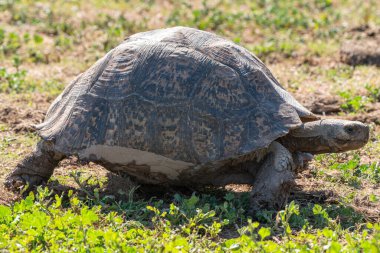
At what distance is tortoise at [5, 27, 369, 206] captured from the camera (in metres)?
5.89

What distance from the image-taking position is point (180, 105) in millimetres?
5906

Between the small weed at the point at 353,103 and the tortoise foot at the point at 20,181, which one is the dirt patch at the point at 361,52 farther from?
the tortoise foot at the point at 20,181

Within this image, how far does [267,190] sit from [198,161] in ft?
1.89

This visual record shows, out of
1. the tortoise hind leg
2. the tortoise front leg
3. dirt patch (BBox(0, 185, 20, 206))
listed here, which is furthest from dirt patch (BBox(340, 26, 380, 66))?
dirt patch (BBox(0, 185, 20, 206))

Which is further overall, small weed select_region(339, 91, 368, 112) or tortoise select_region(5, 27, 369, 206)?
small weed select_region(339, 91, 368, 112)

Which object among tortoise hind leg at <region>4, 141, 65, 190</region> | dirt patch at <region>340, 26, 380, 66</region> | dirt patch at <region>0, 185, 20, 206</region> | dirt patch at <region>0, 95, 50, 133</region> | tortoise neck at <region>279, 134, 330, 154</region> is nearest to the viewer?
dirt patch at <region>0, 185, 20, 206</region>

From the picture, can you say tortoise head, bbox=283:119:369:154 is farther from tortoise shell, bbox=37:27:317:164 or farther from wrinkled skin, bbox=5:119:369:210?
tortoise shell, bbox=37:27:317:164

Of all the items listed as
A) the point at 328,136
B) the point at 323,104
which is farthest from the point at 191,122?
the point at 323,104

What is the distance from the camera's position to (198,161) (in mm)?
5898

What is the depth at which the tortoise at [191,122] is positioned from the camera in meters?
5.89

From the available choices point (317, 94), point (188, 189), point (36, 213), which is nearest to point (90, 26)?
point (317, 94)

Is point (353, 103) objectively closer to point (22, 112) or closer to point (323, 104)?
point (323, 104)

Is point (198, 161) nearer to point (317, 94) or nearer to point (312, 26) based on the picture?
point (317, 94)

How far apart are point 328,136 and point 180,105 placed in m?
1.25
